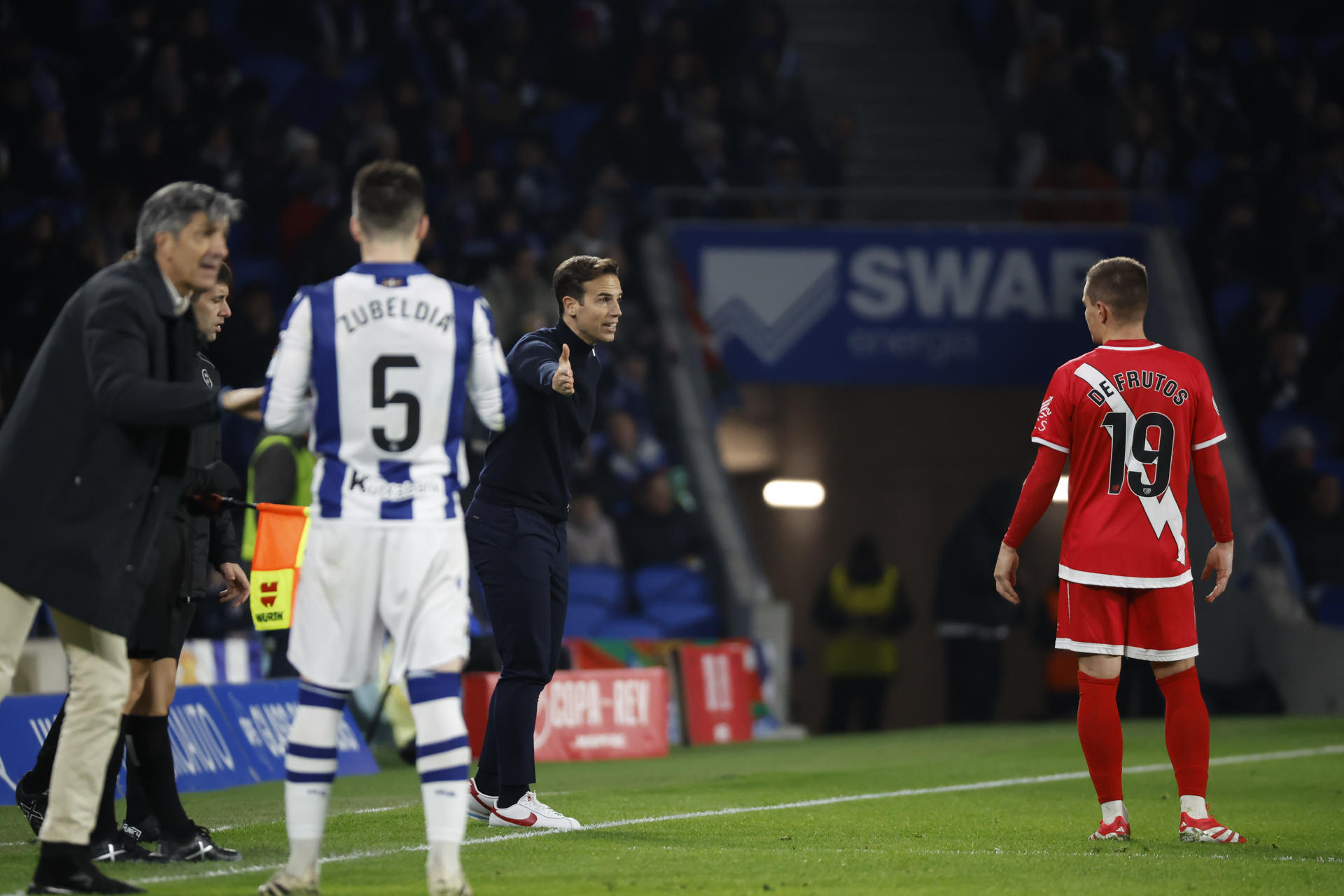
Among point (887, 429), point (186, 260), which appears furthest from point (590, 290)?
point (887, 429)

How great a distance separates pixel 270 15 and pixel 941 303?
26.1 feet

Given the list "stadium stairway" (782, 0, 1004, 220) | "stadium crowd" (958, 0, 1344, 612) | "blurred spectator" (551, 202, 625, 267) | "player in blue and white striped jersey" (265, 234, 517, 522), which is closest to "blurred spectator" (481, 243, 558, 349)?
"blurred spectator" (551, 202, 625, 267)

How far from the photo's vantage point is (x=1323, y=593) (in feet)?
56.0

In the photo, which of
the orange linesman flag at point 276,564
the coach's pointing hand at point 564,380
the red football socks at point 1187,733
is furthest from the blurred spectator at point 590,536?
the coach's pointing hand at point 564,380

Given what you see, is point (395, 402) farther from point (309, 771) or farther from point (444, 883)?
point (444, 883)

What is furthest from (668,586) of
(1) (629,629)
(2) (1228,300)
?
(2) (1228,300)

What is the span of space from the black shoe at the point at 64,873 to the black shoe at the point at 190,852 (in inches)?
40.1

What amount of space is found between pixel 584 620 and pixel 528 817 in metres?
8.73

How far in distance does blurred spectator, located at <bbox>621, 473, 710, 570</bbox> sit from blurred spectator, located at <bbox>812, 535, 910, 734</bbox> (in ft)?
5.67

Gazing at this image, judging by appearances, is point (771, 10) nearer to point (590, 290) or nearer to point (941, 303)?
point (941, 303)

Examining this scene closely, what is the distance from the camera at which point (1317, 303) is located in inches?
777

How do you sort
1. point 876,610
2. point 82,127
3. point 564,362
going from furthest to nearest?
1. point 876,610
2. point 82,127
3. point 564,362

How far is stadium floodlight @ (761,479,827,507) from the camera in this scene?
2109 centimetres

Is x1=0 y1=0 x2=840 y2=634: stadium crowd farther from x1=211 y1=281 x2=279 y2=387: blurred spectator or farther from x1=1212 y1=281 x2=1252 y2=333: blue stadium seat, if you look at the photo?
x1=1212 y1=281 x2=1252 y2=333: blue stadium seat
